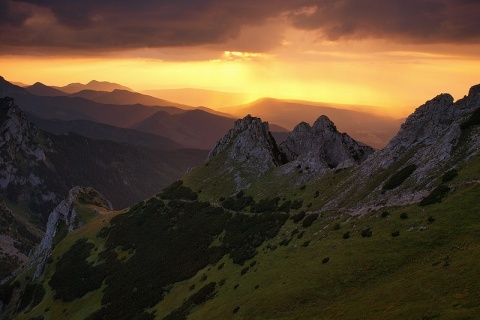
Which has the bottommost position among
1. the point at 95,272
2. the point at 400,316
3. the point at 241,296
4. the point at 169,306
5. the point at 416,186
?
the point at 95,272

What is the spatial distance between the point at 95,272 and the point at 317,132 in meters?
69.7

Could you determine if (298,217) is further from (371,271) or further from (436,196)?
(371,271)

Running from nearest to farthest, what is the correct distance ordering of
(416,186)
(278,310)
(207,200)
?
(278,310) → (416,186) → (207,200)

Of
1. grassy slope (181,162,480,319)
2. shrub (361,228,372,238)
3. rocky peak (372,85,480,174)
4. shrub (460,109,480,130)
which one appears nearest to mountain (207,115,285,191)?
rocky peak (372,85,480,174)

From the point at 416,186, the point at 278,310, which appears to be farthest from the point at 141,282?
the point at 416,186

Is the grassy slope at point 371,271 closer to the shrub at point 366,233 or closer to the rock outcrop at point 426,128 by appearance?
the shrub at point 366,233

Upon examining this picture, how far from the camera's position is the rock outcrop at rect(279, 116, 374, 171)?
10219 cm

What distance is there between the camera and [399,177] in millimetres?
65500

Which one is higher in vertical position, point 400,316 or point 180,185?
point 400,316

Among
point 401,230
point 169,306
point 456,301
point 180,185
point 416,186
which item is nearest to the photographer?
point 456,301

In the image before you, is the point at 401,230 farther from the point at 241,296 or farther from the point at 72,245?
the point at 72,245

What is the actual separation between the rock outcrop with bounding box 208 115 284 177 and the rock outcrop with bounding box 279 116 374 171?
660 cm

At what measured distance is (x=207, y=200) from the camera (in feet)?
364

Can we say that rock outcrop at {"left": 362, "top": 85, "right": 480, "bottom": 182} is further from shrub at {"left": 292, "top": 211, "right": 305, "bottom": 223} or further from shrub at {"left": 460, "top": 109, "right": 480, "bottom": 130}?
shrub at {"left": 292, "top": 211, "right": 305, "bottom": 223}
